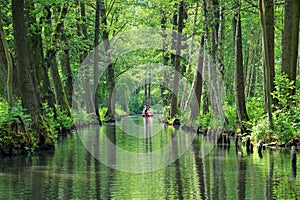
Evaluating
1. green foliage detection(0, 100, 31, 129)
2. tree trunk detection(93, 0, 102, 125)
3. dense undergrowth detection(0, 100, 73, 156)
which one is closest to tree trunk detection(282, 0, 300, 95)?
dense undergrowth detection(0, 100, 73, 156)

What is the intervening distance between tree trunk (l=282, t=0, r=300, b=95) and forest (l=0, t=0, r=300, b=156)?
0.04 metres

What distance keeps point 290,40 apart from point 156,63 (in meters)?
31.8

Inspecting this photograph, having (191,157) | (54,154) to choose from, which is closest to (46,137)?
(54,154)

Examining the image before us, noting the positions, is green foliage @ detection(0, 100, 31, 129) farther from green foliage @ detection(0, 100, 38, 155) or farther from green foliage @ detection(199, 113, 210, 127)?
green foliage @ detection(199, 113, 210, 127)

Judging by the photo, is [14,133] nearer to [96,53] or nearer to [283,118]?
[283,118]

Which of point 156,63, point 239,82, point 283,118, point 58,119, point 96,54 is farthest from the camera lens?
point 156,63

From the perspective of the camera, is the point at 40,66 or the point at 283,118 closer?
the point at 283,118

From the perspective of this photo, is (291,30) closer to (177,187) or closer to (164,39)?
(177,187)

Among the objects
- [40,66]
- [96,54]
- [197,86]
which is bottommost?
[197,86]

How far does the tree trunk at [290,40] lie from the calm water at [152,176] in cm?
366

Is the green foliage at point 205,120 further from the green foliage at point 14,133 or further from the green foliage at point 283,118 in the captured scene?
the green foliage at point 14,133

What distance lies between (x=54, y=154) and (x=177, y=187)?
7753mm

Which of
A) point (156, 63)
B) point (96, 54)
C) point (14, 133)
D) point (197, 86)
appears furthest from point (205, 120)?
point (156, 63)

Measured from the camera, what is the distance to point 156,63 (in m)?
54.2
